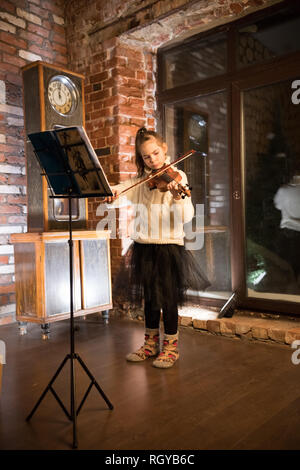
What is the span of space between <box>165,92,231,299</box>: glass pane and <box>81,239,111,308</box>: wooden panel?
0.81 m

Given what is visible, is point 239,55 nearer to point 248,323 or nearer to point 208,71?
point 208,71

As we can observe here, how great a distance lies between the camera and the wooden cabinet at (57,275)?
121 inches

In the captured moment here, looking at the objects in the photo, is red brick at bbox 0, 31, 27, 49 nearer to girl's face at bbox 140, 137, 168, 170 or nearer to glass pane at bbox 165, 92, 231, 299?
glass pane at bbox 165, 92, 231, 299

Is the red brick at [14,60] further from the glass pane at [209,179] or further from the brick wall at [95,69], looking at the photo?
the glass pane at [209,179]

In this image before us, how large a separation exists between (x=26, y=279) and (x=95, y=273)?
0.55 metres

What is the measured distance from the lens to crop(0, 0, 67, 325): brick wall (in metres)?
3.52

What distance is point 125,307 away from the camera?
12.1 ft

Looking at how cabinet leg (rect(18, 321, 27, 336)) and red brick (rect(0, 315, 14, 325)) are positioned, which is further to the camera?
red brick (rect(0, 315, 14, 325))

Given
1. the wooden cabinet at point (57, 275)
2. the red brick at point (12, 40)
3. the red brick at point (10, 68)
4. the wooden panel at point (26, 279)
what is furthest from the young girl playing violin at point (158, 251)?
the red brick at point (12, 40)

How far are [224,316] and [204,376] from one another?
923mm

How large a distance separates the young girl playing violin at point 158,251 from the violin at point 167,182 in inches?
2.0

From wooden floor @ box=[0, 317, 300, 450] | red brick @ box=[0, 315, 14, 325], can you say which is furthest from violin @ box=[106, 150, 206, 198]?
red brick @ box=[0, 315, 14, 325]

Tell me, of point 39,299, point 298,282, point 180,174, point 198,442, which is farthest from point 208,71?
point 198,442

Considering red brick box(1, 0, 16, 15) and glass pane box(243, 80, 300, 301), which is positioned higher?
red brick box(1, 0, 16, 15)
